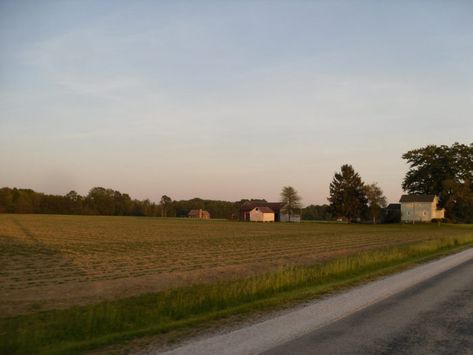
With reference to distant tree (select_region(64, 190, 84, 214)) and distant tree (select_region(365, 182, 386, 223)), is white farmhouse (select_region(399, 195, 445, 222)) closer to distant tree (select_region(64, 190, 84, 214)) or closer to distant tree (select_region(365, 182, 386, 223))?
distant tree (select_region(365, 182, 386, 223))

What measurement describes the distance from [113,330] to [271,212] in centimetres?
12954

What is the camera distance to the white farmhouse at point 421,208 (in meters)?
100

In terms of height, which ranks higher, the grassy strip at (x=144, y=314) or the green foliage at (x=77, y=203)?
the green foliage at (x=77, y=203)

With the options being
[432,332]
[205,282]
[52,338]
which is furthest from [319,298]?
[52,338]

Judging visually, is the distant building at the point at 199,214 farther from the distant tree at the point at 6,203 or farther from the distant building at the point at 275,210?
the distant tree at the point at 6,203

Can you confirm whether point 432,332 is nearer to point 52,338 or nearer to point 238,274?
point 52,338

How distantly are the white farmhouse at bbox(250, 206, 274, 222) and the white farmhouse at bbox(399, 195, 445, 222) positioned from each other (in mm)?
40551

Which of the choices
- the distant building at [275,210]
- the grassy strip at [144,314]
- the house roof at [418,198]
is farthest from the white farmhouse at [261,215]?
the grassy strip at [144,314]

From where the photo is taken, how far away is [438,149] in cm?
10250

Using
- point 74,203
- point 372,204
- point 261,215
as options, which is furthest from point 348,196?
point 74,203

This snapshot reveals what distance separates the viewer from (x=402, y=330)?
932cm

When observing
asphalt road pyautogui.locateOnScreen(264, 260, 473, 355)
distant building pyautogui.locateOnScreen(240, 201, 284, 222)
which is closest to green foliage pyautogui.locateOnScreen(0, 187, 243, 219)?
distant building pyautogui.locateOnScreen(240, 201, 284, 222)

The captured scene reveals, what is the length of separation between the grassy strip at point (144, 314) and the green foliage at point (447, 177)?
84742 millimetres

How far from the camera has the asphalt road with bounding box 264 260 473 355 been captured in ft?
26.2
